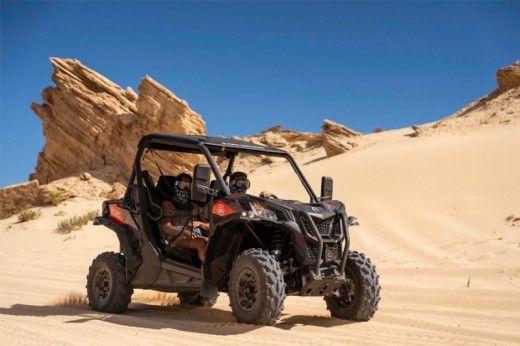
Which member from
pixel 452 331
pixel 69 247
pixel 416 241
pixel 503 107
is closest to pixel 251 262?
pixel 452 331

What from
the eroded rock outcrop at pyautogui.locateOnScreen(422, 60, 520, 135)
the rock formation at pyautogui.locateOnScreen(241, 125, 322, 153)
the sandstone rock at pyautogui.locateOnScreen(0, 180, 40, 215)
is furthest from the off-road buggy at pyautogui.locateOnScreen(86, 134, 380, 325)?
the rock formation at pyautogui.locateOnScreen(241, 125, 322, 153)

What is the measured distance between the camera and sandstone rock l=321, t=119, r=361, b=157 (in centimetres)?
3403

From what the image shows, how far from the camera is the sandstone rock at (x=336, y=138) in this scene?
34031 millimetres

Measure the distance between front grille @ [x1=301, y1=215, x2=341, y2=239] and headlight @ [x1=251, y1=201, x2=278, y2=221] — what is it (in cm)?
28

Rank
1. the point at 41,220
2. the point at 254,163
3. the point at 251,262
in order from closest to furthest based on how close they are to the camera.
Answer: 1. the point at 251,262
2. the point at 41,220
3. the point at 254,163

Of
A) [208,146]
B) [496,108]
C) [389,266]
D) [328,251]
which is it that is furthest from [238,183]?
[496,108]

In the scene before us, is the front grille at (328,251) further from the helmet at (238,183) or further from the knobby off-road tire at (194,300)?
the knobby off-road tire at (194,300)

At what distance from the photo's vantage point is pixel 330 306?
280 inches

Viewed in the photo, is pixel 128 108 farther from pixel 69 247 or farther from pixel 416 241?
pixel 416 241

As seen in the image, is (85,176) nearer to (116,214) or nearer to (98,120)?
(98,120)

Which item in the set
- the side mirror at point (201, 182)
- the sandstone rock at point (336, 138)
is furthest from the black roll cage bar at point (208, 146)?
→ the sandstone rock at point (336, 138)

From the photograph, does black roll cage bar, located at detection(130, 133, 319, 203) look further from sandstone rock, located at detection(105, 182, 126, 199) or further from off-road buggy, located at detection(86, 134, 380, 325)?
sandstone rock, located at detection(105, 182, 126, 199)

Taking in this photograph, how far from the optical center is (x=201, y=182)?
6.29 meters

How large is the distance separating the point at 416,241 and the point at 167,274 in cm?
962
